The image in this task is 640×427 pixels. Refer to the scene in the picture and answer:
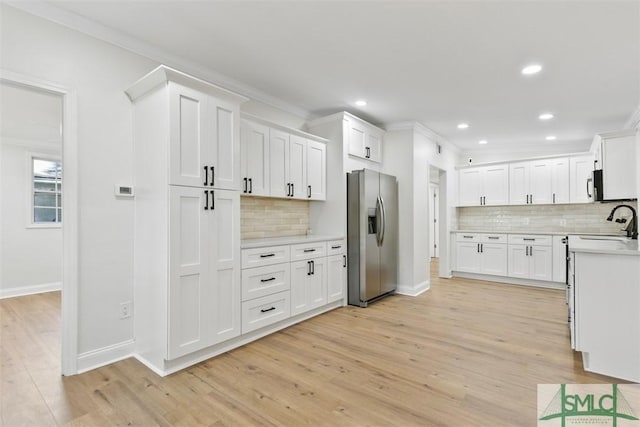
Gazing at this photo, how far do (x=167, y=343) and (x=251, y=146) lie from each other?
6.62 ft

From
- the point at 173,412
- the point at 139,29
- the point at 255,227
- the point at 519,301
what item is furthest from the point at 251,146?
the point at 519,301

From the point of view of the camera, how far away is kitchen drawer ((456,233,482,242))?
601 cm

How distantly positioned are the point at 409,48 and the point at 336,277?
8.80 ft

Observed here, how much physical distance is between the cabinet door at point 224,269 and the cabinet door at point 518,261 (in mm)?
5044

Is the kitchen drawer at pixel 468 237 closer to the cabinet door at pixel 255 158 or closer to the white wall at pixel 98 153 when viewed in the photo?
the cabinet door at pixel 255 158

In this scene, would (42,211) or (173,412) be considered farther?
(42,211)

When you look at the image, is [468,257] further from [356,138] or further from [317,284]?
[317,284]

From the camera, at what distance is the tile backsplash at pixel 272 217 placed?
368 cm

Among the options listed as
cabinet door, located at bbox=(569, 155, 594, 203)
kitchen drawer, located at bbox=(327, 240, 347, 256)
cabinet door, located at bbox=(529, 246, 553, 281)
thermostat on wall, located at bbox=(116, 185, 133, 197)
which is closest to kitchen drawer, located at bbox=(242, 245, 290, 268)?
kitchen drawer, located at bbox=(327, 240, 347, 256)

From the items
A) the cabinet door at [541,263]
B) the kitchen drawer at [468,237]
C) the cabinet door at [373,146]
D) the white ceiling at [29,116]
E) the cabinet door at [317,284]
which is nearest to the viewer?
the white ceiling at [29,116]

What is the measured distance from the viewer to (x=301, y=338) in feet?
10.1

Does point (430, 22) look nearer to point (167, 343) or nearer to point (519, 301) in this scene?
point (167, 343)

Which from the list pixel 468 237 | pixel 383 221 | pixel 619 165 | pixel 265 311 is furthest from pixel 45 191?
pixel 619 165

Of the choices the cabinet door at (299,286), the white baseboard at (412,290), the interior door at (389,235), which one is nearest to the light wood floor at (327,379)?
the cabinet door at (299,286)
